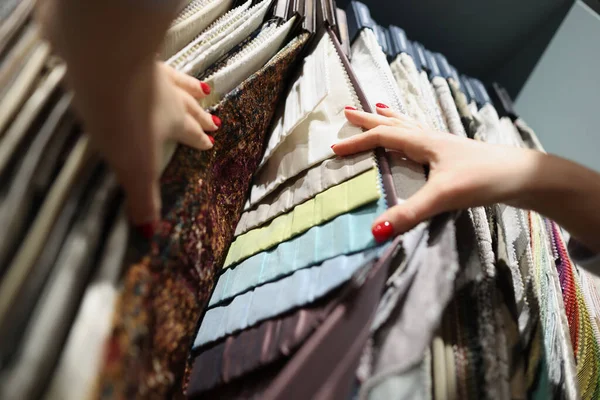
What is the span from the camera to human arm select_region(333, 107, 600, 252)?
0.38m

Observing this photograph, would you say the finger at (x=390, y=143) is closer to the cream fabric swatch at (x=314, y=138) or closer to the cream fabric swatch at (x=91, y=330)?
the cream fabric swatch at (x=314, y=138)

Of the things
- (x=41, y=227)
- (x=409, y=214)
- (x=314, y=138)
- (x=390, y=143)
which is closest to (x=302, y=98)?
(x=314, y=138)

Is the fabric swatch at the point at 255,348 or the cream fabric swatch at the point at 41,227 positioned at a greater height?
the cream fabric swatch at the point at 41,227

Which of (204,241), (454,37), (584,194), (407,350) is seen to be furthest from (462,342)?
(454,37)

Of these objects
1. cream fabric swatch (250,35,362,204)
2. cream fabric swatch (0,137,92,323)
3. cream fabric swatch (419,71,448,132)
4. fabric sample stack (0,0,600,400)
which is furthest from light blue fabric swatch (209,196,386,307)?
cream fabric swatch (419,71,448,132)

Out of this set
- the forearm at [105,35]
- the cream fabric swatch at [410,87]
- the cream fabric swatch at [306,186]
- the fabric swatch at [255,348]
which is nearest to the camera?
the forearm at [105,35]

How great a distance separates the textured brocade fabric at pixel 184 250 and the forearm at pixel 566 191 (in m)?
0.37

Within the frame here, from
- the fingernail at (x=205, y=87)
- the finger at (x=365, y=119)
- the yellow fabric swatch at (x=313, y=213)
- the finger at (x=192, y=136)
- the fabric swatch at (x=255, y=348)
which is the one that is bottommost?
the fabric swatch at (x=255, y=348)

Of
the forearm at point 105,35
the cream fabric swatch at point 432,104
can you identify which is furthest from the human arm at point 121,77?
the cream fabric swatch at point 432,104

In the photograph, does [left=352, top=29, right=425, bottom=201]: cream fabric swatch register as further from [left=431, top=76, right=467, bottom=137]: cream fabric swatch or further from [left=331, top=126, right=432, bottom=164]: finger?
[left=431, top=76, right=467, bottom=137]: cream fabric swatch

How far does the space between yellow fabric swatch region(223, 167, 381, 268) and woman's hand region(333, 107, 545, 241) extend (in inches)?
1.8

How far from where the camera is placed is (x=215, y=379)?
406mm

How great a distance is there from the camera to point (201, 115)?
401 mm

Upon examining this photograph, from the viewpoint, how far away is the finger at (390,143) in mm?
438
